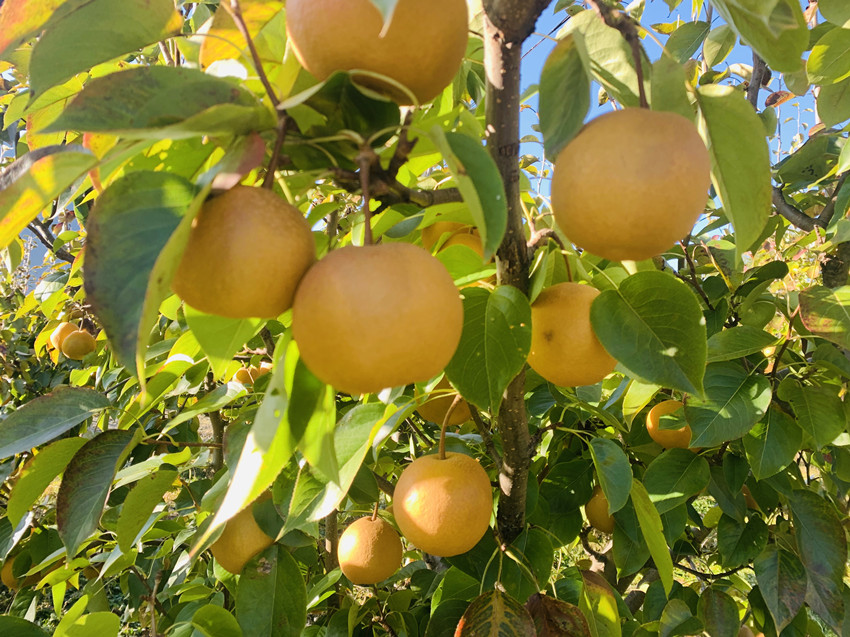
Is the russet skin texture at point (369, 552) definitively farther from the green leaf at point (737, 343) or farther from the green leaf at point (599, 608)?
the green leaf at point (737, 343)

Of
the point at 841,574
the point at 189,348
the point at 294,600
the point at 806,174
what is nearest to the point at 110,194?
the point at 189,348

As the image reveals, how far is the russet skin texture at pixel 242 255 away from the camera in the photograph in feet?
1.48

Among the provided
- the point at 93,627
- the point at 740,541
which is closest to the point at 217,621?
the point at 93,627

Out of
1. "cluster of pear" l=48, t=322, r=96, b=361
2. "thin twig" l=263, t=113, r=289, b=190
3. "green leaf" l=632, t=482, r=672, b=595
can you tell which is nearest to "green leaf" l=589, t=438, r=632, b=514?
"green leaf" l=632, t=482, r=672, b=595

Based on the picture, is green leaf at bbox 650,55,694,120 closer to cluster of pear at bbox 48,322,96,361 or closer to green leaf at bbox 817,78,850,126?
green leaf at bbox 817,78,850,126

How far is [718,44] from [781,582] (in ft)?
4.86

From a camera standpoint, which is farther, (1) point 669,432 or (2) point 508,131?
(1) point 669,432

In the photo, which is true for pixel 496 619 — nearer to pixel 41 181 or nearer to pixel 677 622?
pixel 677 622

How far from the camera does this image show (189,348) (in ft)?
3.34

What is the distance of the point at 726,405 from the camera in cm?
118

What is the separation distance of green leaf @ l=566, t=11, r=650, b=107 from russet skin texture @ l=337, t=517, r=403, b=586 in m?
0.98

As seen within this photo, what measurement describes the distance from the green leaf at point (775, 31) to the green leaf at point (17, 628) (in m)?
1.52

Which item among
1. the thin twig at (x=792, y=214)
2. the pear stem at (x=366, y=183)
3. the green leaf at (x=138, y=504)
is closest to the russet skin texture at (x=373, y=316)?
the pear stem at (x=366, y=183)

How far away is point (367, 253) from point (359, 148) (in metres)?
0.12
